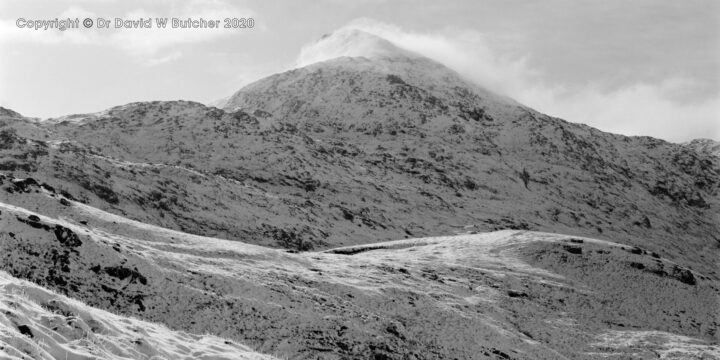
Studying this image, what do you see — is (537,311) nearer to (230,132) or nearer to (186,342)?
(186,342)

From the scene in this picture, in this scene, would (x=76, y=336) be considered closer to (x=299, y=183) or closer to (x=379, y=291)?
(x=379, y=291)

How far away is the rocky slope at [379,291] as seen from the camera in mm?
30047

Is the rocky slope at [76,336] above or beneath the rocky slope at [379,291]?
above

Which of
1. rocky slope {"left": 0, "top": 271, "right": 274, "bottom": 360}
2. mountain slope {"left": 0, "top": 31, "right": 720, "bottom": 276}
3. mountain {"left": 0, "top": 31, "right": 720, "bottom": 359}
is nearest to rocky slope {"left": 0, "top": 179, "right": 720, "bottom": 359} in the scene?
mountain {"left": 0, "top": 31, "right": 720, "bottom": 359}

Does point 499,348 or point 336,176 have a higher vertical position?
point 336,176

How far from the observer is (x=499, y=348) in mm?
35656

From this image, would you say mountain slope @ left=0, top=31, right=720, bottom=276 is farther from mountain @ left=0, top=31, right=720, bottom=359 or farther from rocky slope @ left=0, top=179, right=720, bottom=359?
rocky slope @ left=0, top=179, right=720, bottom=359

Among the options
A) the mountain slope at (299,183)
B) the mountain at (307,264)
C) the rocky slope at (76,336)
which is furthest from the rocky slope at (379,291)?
the mountain slope at (299,183)

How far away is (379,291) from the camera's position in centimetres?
3975

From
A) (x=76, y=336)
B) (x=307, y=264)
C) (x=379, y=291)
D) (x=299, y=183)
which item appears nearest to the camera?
(x=76, y=336)

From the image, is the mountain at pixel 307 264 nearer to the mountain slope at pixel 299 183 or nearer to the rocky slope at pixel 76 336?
the mountain slope at pixel 299 183

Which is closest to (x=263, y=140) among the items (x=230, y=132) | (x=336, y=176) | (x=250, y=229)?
(x=230, y=132)

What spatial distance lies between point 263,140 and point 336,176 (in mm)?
19428

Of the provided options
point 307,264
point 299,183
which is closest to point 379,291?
point 307,264
